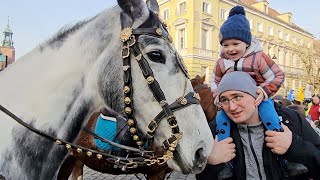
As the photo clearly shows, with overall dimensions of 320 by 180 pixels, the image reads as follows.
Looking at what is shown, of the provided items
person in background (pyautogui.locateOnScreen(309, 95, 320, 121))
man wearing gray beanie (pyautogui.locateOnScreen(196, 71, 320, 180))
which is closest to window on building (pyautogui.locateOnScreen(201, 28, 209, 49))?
person in background (pyautogui.locateOnScreen(309, 95, 320, 121))

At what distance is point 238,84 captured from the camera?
6.03 ft

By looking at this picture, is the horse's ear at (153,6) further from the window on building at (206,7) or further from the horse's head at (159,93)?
the window on building at (206,7)

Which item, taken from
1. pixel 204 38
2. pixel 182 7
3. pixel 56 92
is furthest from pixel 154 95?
pixel 182 7

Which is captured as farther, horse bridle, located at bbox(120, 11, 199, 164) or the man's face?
the man's face

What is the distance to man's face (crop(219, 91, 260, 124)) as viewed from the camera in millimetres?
1842

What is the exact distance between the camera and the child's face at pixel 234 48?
7.22 ft

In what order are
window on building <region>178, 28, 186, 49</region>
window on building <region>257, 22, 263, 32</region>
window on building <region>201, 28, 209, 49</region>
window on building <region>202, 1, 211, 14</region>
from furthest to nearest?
1. window on building <region>257, 22, 263, 32</region>
2. window on building <region>202, 1, 211, 14</region>
3. window on building <region>201, 28, 209, 49</region>
4. window on building <region>178, 28, 186, 49</region>

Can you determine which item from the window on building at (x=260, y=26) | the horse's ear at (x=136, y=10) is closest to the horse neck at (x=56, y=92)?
the horse's ear at (x=136, y=10)

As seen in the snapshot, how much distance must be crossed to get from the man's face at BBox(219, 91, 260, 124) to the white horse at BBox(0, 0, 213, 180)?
0.24m

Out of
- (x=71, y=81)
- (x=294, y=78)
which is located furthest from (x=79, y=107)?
(x=294, y=78)

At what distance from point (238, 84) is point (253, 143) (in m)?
0.41

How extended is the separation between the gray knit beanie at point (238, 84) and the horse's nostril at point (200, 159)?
1.43 ft

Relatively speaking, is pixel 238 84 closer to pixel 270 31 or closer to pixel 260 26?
pixel 260 26

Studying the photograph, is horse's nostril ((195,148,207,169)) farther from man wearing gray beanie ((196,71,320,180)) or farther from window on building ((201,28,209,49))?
window on building ((201,28,209,49))
